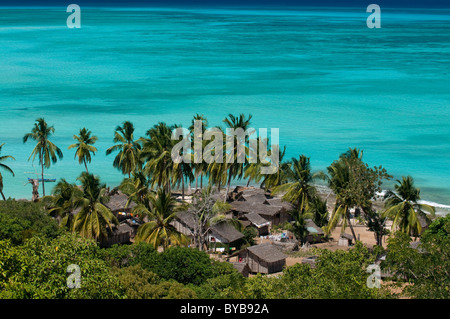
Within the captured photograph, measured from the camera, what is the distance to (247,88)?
311 feet

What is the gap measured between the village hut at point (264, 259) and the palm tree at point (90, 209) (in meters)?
7.39

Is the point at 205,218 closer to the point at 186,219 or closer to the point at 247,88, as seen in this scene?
the point at 186,219

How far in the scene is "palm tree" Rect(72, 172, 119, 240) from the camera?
3083 centimetres

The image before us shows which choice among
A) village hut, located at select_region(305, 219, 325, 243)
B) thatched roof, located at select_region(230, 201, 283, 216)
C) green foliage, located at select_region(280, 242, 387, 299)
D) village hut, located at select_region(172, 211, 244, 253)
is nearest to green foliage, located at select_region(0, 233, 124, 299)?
green foliage, located at select_region(280, 242, 387, 299)

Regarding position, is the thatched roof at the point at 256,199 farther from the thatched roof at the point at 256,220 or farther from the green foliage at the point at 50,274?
the green foliage at the point at 50,274

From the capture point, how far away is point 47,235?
28516 mm

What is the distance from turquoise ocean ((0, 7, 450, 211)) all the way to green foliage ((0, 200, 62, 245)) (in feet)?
80.4

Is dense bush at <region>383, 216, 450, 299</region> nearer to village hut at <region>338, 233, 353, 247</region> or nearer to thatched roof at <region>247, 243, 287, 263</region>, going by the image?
thatched roof at <region>247, 243, 287, 263</region>

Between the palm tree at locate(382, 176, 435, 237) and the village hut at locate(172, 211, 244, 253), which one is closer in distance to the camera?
the palm tree at locate(382, 176, 435, 237)

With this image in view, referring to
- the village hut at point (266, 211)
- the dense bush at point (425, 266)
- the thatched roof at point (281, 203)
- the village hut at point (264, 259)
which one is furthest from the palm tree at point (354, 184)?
the dense bush at point (425, 266)

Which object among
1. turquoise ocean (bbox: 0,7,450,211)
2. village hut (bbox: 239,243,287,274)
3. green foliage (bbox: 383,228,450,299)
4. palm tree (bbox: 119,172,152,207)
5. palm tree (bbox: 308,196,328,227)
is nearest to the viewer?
green foliage (bbox: 383,228,450,299)

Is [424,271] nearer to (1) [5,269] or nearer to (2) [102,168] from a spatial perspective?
(1) [5,269]

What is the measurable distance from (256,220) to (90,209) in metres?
11.3
